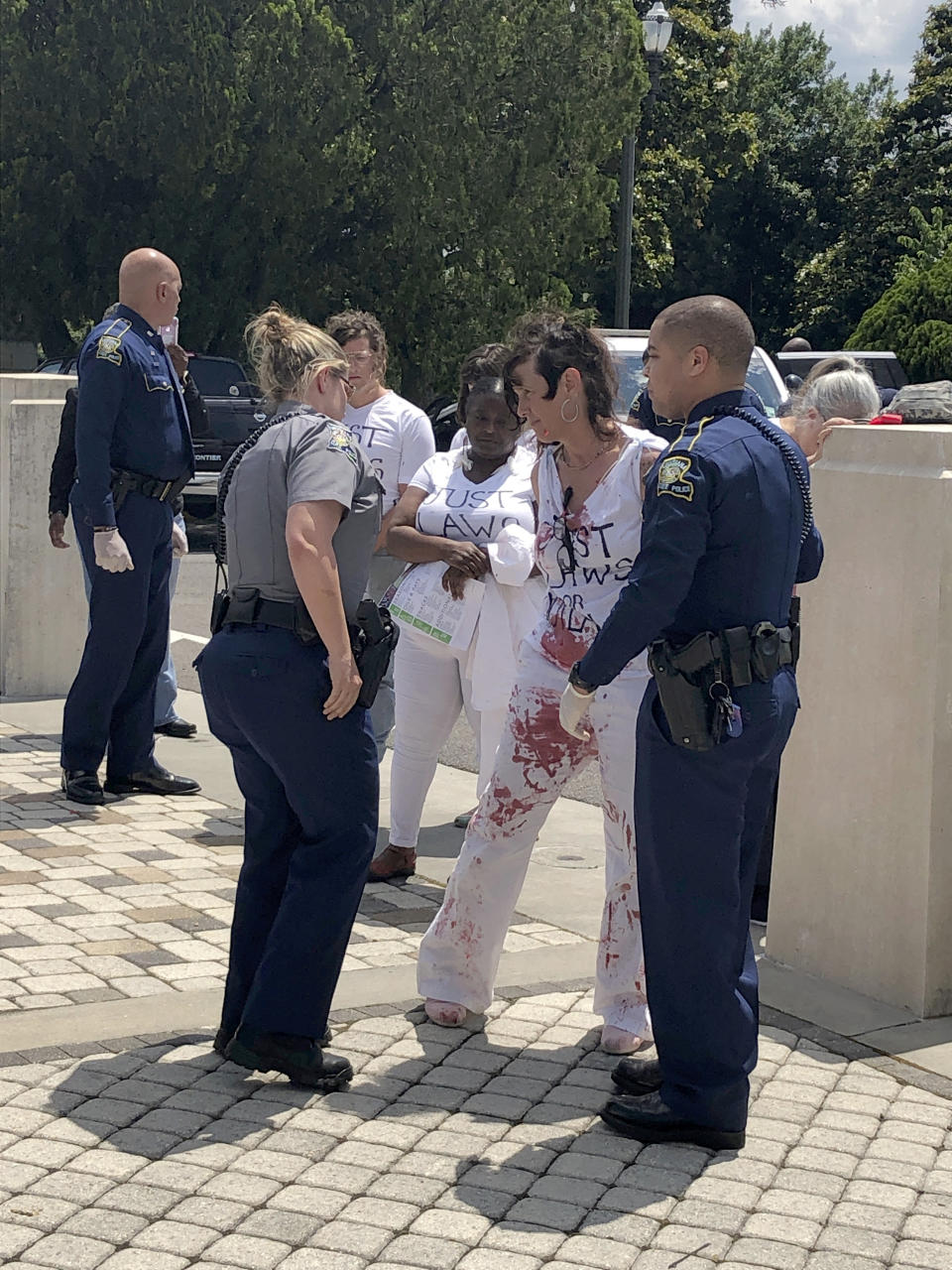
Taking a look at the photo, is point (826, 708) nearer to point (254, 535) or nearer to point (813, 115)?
point (254, 535)

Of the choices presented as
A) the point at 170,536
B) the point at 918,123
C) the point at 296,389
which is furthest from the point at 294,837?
the point at 918,123

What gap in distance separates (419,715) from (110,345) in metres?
1.94

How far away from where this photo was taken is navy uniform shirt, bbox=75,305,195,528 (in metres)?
6.82

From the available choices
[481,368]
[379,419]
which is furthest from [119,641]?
[481,368]

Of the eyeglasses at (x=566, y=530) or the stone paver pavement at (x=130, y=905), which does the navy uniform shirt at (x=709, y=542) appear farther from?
the stone paver pavement at (x=130, y=905)

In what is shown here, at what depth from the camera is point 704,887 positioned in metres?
3.92

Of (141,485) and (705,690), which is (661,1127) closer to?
(705,690)

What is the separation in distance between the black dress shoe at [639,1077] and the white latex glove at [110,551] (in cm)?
336

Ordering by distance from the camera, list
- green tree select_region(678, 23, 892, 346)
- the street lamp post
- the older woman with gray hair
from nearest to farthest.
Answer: the older woman with gray hair, the street lamp post, green tree select_region(678, 23, 892, 346)

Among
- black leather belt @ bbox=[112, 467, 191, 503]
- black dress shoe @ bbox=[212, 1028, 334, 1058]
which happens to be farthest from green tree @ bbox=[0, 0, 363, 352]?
black dress shoe @ bbox=[212, 1028, 334, 1058]

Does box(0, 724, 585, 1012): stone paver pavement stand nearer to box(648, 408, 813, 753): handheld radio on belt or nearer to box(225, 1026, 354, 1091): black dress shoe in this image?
box(225, 1026, 354, 1091): black dress shoe

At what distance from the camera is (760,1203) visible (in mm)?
3684

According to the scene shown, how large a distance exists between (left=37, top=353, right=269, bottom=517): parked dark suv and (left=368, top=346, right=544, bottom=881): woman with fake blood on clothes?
12811 mm

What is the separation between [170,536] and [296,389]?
3124 mm
